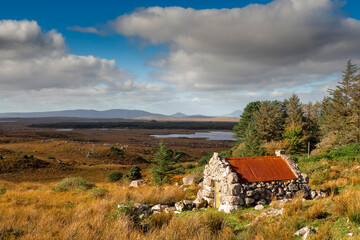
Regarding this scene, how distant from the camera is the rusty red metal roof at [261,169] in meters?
9.20

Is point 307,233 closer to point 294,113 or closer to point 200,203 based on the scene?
point 200,203

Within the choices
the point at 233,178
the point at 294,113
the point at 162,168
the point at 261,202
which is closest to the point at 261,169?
the point at 261,202

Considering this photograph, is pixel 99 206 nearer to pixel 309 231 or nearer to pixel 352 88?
pixel 309 231

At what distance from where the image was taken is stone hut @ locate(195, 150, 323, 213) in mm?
8766

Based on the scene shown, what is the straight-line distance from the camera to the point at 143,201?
34.8 feet

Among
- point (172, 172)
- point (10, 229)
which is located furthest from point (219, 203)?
point (172, 172)

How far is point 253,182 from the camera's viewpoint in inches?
356

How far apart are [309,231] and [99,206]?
6758 millimetres

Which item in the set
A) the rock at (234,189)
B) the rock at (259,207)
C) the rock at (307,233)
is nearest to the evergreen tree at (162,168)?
the rock at (234,189)

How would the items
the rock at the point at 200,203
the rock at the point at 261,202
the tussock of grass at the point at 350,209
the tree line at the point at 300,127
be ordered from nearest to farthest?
the tussock of grass at the point at 350,209 → the rock at the point at 261,202 → the rock at the point at 200,203 → the tree line at the point at 300,127

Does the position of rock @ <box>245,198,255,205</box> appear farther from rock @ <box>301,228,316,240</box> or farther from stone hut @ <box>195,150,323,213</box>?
rock @ <box>301,228,316,240</box>

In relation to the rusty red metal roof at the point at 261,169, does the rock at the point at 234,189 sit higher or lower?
lower

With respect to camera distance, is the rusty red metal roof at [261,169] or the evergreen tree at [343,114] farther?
the evergreen tree at [343,114]

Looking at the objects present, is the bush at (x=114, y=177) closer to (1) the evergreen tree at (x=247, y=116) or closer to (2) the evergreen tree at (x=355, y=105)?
(1) the evergreen tree at (x=247, y=116)
